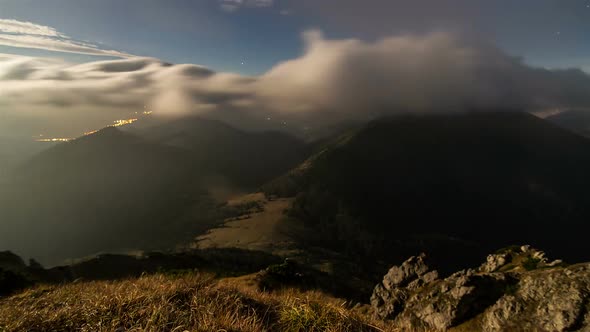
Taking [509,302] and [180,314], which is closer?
[180,314]

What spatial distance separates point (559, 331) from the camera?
41062 millimetres

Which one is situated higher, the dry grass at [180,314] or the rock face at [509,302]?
the dry grass at [180,314]

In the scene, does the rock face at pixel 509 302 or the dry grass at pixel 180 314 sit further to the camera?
the rock face at pixel 509 302

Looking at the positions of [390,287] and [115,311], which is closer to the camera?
[115,311]

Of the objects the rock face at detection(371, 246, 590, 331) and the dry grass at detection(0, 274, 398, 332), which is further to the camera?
the rock face at detection(371, 246, 590, 331)

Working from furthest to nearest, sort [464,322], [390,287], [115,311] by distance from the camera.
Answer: [390,287] → [464,322] → [115,311]

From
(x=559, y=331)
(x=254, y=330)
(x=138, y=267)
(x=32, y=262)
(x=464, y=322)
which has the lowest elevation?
(x=138, y=267)

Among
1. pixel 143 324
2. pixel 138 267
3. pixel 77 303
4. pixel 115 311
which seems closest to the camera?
pixel 143 324

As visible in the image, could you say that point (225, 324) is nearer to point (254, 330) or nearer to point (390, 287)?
point (254, 330)

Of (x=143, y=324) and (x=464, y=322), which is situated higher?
(x=143, y=324)

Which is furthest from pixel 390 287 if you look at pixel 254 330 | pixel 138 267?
pixel 254 330

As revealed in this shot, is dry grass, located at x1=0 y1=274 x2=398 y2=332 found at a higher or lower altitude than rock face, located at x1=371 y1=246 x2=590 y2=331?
higher

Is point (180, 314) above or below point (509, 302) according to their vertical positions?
above

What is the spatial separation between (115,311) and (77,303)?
112cm
